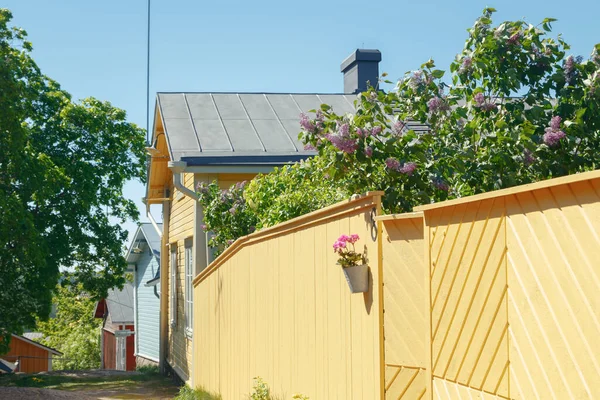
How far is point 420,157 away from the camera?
6449mm

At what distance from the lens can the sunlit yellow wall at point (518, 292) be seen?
3.49 m

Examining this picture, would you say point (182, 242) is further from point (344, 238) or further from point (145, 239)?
point (145, 239)

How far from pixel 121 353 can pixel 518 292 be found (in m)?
36.5

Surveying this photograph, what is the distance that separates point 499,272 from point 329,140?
250 centimetres

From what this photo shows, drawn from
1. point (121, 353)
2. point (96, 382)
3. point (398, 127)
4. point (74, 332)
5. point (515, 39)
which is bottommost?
point (121, 353)

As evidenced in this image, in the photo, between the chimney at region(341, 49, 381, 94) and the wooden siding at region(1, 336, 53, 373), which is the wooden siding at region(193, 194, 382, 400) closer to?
the chimney at region(341, 49, 381, 94)

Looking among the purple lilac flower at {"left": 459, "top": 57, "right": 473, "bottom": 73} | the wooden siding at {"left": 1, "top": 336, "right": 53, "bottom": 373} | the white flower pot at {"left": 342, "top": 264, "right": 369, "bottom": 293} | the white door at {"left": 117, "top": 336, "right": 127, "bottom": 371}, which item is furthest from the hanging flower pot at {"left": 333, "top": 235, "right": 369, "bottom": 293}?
the wooden siding at {"left": 1, "top": 336, "right": 53, "bottom": 373}

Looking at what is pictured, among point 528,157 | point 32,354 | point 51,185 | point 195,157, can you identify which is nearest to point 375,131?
point 528,157

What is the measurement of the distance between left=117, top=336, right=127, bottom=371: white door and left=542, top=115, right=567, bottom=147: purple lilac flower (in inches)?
1317

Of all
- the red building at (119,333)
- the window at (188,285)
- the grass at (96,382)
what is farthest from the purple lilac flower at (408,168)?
the red building at (119,333)

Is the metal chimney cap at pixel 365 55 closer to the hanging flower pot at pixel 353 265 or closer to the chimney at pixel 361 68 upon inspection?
the chimney at pixel 361 68

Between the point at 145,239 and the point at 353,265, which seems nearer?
the point at 353,265

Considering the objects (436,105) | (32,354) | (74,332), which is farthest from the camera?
(74,332)

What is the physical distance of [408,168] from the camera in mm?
6242
